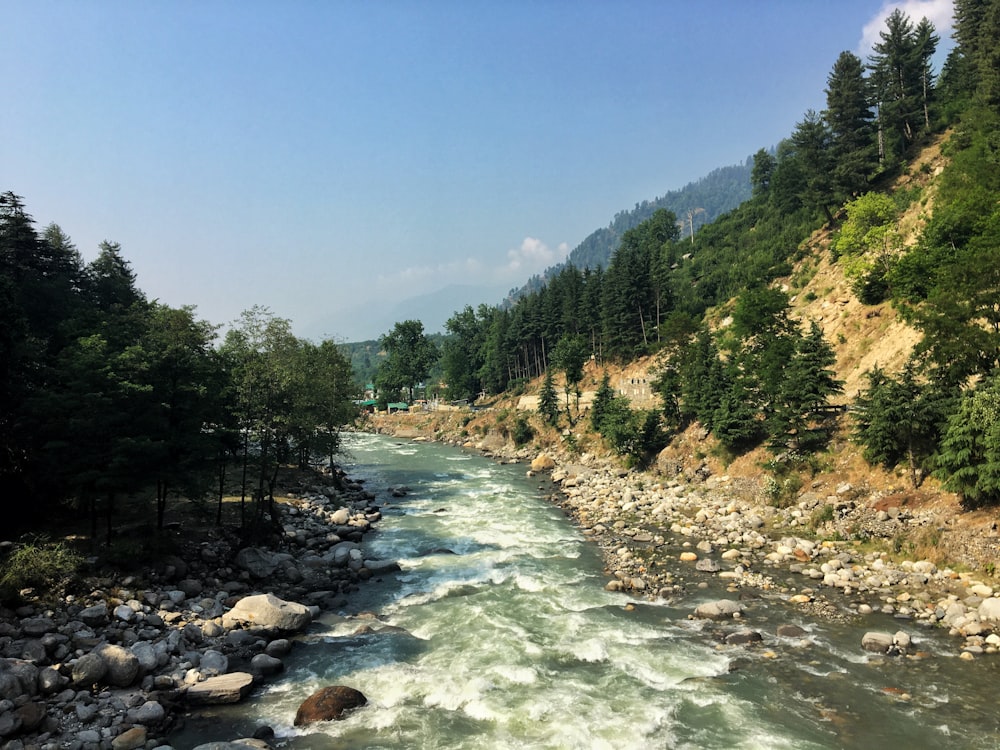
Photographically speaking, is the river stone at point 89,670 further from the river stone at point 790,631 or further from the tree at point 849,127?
the tree at point 849,127

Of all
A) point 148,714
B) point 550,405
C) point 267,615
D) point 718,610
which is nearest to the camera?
point 148,714

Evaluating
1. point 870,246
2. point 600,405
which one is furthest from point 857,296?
point 600,405

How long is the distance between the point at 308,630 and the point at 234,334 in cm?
1578

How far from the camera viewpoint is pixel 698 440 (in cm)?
4031

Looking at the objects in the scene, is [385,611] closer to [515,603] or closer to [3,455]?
[515,603]

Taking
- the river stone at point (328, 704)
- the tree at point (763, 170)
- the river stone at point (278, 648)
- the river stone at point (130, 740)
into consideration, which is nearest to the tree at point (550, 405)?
the river stone at point (278, 648)

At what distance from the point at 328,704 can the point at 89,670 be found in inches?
254

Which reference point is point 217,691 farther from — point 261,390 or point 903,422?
point 903,422

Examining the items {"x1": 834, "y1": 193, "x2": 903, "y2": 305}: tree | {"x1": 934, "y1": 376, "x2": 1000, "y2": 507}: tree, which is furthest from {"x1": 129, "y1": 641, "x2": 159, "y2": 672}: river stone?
{"x1": 834, "y1": 193, "x2": 903, "y2": 305}: tree

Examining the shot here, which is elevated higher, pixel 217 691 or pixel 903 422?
pixel 903 422

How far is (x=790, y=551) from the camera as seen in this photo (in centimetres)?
2308

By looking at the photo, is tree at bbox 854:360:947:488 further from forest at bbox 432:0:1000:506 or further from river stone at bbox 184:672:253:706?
river stone at bbox 184:672:253:706

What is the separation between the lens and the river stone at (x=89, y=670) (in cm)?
1370

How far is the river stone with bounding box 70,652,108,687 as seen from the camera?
→ 13703mm
